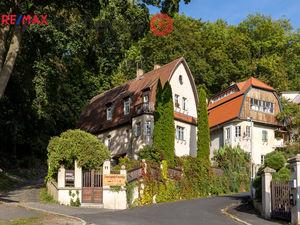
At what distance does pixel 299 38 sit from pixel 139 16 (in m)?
55.1

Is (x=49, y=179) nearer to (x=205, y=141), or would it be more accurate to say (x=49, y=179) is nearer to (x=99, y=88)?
(x=205, y=141)

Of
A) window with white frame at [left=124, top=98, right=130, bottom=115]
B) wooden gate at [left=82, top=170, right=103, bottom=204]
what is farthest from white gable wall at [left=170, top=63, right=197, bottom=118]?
wooden gate at [left=82, top=170, right=103, bottom=204]

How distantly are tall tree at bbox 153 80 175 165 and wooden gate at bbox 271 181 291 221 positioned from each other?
1788 centimetres

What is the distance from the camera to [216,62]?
70.2 meters

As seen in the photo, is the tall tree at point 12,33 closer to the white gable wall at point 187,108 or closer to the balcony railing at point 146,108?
the balcony railing at point 146,108

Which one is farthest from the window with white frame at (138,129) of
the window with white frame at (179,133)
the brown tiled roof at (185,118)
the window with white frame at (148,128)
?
the window with white frame at (179,133)

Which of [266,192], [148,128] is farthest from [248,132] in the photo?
[266,192]

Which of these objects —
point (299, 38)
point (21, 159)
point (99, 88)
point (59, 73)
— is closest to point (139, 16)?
point (59, 73)

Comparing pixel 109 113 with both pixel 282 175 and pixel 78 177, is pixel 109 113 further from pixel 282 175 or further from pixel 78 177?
pixel 282 175

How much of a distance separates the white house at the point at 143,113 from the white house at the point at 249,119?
22.7 feet

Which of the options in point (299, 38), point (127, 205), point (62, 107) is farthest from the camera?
point (299, 38)

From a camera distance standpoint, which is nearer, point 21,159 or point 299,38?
point 21,159

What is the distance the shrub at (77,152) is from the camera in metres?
32.7

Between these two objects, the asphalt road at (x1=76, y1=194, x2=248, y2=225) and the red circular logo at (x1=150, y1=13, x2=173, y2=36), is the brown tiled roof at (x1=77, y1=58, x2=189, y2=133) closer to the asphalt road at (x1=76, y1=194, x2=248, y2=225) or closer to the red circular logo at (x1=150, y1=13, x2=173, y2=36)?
the red circular logo at (x1=150, y1=13, x2=173, y2=36)
